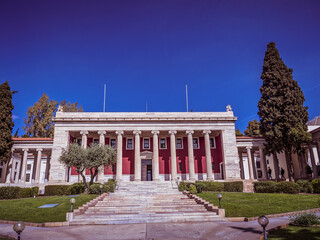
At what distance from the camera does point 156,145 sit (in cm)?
3712

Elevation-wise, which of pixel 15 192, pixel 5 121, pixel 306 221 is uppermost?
pixel 5 121

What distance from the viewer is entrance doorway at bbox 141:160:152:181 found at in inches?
1574

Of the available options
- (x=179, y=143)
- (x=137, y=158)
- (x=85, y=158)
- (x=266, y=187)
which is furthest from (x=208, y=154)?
(x=85, y=158)

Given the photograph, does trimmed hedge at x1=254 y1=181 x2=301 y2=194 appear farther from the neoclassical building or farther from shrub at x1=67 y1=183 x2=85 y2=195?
shrub at x1=67 y1=183 x2=85 y2=195

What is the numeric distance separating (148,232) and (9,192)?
68.7 feet

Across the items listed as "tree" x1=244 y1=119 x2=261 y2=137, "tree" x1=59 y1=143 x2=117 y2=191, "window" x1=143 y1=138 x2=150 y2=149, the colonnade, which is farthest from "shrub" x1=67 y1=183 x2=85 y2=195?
"tree" x1=244 y1=119 x2=261 y2=137

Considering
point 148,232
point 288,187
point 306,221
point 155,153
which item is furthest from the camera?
point 155,153

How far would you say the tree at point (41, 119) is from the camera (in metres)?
48.8

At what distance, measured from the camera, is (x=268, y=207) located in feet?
56.5

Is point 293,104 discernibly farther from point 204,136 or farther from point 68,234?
point 68,234

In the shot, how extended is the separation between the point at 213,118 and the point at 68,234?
30270mm

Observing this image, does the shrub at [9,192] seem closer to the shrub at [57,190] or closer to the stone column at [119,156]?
the shrub at [57,190]

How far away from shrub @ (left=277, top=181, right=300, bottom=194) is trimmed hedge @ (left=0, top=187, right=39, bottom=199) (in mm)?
27430

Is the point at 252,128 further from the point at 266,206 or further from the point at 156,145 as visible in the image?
the point at 266,206
